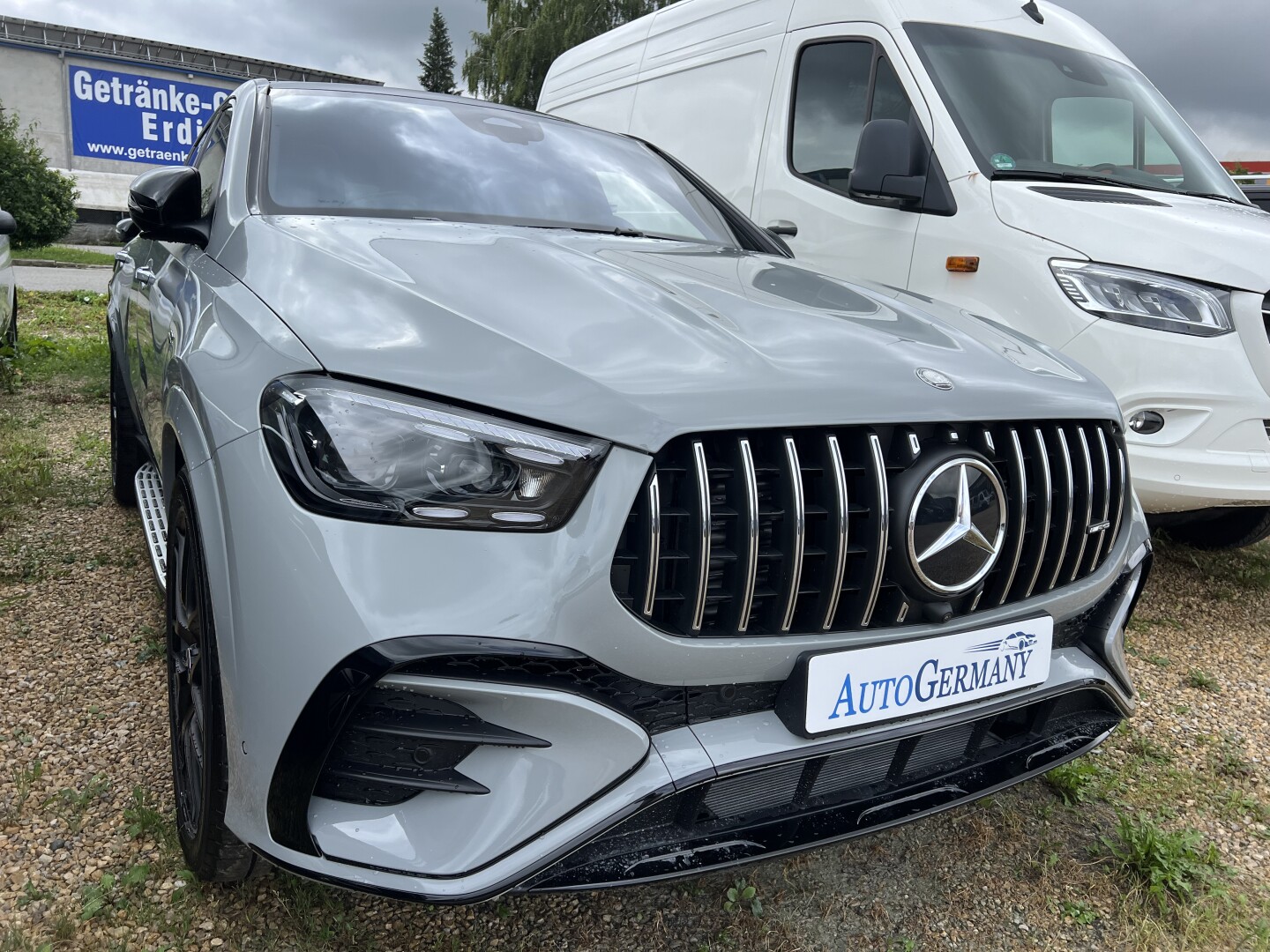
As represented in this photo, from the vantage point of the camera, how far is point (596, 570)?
52.1 inches

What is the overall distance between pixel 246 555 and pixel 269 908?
73 cm

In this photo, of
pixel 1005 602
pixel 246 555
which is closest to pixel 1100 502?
pixel 1005 602

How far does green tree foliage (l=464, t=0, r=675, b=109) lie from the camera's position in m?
26.8

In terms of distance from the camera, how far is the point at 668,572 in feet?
4.60

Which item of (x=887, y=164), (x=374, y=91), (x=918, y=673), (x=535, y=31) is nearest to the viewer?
(x=918, y=673)

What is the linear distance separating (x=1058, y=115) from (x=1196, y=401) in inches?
58.5

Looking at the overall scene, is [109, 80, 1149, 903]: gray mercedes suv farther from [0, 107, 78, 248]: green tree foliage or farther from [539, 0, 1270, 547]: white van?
[0, 107, 78, 248]: green tree foliage

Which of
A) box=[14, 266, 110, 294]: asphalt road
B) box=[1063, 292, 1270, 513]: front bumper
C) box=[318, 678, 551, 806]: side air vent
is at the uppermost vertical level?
box=[1063, 292, 1270, 513]: front bumper

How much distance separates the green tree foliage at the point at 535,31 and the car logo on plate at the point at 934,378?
26830 mm

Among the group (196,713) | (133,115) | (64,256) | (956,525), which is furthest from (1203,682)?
(133,115)

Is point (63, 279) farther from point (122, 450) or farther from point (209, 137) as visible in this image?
point (209, 137)

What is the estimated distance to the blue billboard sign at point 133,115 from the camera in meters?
29.7

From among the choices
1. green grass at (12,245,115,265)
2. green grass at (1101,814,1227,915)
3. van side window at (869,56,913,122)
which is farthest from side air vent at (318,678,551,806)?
green grass at (12,245,115,265)

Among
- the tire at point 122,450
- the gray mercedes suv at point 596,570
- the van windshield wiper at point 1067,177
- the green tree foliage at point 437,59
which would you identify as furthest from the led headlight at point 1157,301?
the green tree foliage at point 437,59
